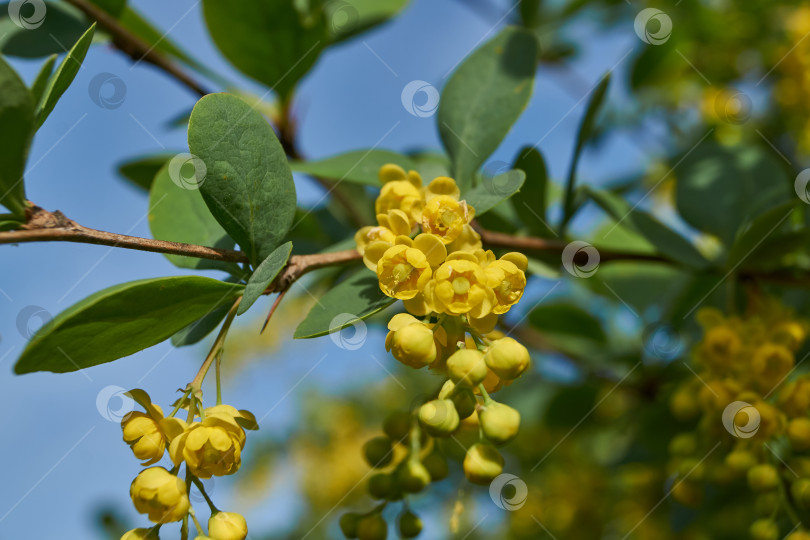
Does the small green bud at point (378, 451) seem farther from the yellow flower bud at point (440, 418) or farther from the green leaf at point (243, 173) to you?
the green leaf at point (243, 173)

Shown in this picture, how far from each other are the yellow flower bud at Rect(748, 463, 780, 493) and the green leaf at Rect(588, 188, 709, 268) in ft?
1.64

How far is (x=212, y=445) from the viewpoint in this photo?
1.05m

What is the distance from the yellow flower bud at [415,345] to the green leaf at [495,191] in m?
0.24

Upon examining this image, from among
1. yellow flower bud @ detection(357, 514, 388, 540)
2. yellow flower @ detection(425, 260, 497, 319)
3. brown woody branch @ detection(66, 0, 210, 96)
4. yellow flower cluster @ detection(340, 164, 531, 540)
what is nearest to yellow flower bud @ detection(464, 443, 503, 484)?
yellow flower cluster @ detection(340, 164, 531, 540)

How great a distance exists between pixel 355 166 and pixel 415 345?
59cm

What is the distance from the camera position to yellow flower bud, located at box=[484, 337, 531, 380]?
1.10m

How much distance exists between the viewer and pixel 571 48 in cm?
320

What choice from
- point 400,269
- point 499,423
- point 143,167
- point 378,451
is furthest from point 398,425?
point 143,167

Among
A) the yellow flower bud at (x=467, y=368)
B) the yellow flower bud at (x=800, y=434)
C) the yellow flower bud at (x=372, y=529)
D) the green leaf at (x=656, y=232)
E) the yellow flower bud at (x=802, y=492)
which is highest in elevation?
the green leaf at (x=656, y=232)

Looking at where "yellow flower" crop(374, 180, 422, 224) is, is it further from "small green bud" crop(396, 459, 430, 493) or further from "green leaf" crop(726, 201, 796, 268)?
"green leaf" crop(726, 201, 796, 268)

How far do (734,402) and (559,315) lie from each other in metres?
1.21

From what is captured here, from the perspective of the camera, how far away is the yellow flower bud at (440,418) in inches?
44.0

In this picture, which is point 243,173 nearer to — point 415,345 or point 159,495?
point 415,345

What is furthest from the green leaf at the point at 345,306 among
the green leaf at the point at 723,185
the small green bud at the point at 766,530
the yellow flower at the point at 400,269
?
the green leaf at the point at 723,185
